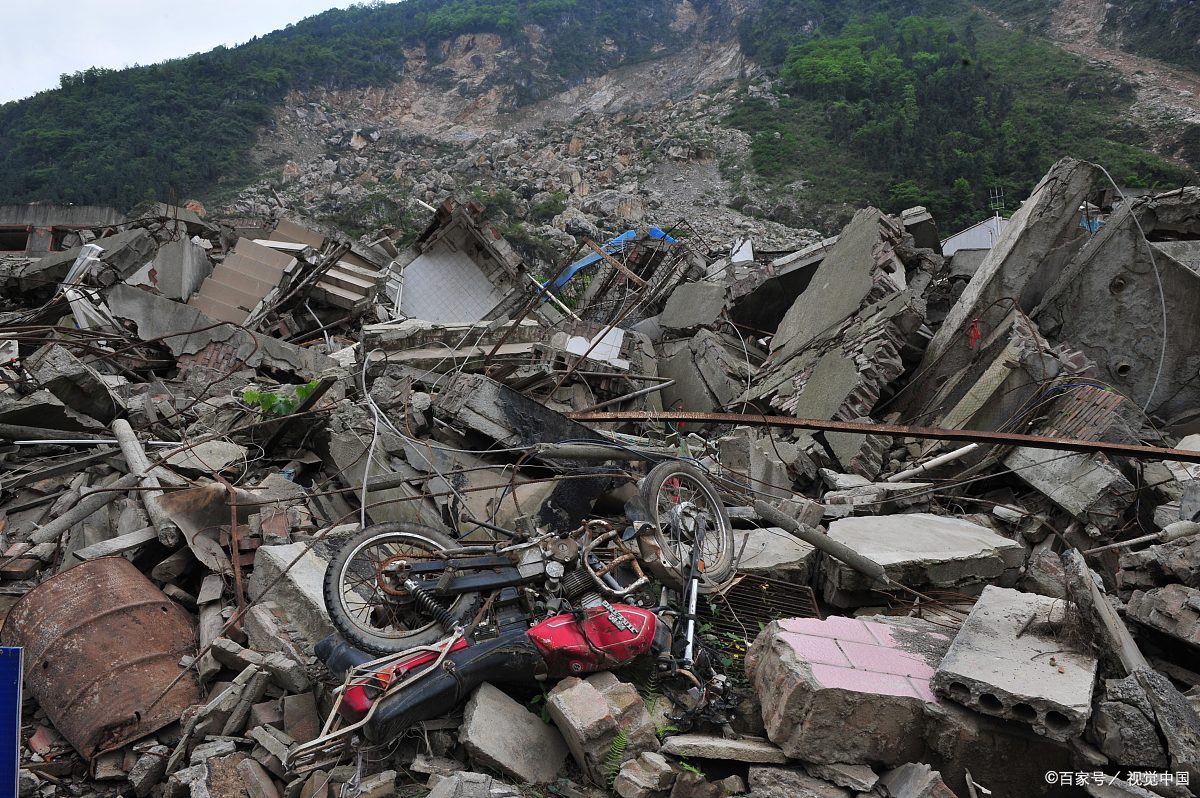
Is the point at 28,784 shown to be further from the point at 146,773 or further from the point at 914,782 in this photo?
the point at 914,782

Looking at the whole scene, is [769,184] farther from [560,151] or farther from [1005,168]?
[560,151]

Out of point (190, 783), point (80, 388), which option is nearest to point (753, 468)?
point (190, 783)

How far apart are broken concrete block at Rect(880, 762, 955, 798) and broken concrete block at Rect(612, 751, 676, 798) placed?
846 mm

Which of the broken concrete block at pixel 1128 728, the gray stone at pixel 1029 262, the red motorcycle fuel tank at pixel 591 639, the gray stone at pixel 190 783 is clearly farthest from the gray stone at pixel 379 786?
the gray stone at pixel 1029 262

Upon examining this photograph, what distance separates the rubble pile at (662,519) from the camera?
9.73 feet

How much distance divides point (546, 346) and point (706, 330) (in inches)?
109

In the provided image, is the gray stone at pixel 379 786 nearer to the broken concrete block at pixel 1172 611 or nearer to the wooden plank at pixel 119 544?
the wooden plank at pixel 119 544

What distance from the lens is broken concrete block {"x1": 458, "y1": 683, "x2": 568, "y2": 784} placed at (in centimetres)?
298

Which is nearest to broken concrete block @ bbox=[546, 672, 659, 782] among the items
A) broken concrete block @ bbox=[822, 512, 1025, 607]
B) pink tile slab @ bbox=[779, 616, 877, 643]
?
pink tile slab @ bbox=[779, 616, 877, 643]

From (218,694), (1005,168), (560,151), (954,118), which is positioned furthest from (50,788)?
(560,151)

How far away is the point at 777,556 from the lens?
4.43 m

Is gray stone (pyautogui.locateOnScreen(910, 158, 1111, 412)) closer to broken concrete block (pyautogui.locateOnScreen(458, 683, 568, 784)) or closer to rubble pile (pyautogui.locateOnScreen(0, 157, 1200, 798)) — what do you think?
rubble pile (pyautogui.locateOnScreen(0, 157, 1200, 798))

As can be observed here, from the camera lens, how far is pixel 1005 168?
2753 cm

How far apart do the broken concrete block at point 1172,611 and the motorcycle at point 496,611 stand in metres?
2.07
